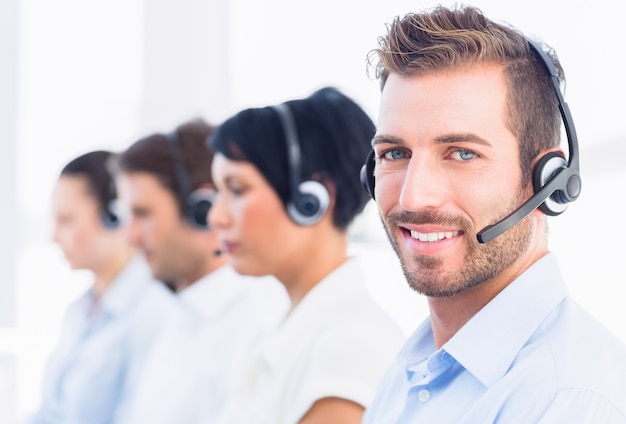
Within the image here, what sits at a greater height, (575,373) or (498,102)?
(498,102)

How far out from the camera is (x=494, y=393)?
1051 mm

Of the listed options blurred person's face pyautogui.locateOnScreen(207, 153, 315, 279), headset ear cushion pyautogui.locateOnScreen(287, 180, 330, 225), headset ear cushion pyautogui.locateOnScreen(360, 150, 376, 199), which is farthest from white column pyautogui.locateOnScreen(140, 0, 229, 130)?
headset ear cushion pyautogui.locateOnScreen(360, 150, 376, 199)

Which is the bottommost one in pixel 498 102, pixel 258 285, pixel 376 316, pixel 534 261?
pixel 258 285

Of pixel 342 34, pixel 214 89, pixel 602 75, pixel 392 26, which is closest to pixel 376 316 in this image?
pixel 392 26

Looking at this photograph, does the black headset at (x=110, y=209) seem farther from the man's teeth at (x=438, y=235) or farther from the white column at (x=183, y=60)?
the man's teeth at (x=438, y=235)

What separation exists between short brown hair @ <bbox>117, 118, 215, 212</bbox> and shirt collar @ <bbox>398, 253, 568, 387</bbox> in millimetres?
1485

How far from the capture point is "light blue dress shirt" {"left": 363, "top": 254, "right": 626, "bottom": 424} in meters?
0.98

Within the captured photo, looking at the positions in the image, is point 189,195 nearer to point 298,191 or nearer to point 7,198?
point 298,191

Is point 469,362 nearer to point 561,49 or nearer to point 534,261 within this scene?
point 534,261

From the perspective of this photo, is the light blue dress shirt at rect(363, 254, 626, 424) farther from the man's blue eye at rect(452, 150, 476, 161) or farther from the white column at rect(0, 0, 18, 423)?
the white column at rect(0, 0, 18, 423)

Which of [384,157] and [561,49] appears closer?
[384,157]

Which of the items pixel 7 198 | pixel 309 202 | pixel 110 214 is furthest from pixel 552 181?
pixel 7 198

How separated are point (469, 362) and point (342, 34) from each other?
6.79ft

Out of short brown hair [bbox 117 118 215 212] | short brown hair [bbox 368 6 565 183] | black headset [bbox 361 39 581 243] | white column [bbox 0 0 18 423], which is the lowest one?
white column [bbox 0 0 18 423]
